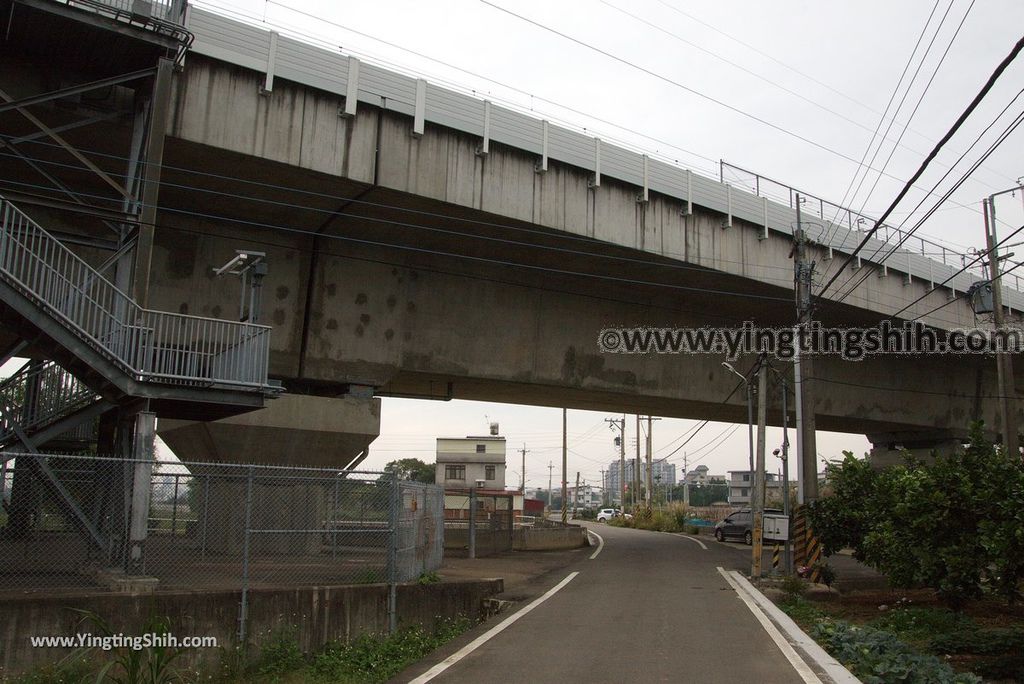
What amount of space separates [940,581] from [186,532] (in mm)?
15265

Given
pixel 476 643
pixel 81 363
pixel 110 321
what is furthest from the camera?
pixel 110 321

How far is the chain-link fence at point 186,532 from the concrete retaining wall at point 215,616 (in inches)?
16.1

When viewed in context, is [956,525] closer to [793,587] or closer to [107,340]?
[793,587]

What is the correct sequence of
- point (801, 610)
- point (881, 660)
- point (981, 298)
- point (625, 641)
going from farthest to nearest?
point (981, 298) < point (801, 610) < point (625, 641) < point (881, 660)

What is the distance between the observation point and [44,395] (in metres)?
15.7

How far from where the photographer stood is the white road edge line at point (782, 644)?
8242 millimetres

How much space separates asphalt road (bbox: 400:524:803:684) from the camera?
331 inches

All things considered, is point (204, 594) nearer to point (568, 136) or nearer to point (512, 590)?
point (512, 590)

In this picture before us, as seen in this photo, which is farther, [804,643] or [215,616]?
[215,616]

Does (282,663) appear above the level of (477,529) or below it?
below

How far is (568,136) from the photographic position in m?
20.6

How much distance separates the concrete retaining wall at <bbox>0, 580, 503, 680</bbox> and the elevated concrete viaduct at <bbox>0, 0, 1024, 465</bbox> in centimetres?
669

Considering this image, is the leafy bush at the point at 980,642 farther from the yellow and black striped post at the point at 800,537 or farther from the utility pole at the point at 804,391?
the utility pole at the point at 804,391

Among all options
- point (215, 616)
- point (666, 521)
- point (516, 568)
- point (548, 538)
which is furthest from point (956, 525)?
point (666, 521)
